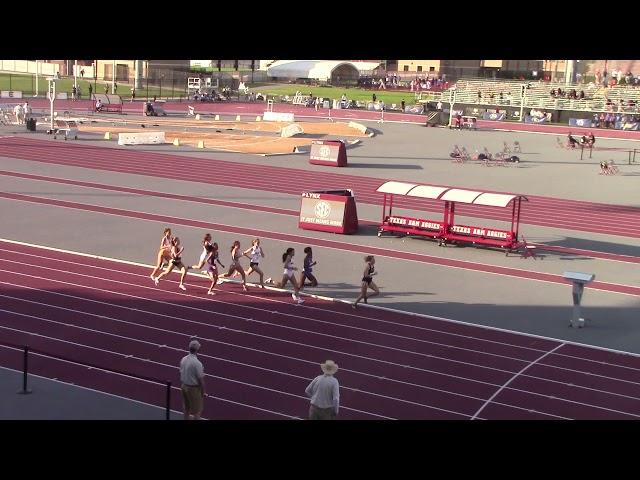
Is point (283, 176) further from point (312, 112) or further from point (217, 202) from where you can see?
point (312, 112)

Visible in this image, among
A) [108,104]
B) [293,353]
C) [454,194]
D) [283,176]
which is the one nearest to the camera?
[293,353]

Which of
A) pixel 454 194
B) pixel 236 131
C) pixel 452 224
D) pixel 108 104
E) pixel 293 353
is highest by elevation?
pixel 108 104

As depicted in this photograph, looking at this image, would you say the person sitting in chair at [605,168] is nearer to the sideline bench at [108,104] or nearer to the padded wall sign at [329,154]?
the padded wall sign at [329,154]

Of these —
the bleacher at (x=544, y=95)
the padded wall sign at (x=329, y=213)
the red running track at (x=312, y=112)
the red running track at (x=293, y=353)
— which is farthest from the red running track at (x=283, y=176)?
the bleacher at (x=544, y=95)

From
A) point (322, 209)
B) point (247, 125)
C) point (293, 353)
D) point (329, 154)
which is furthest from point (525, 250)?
point (247, 125)

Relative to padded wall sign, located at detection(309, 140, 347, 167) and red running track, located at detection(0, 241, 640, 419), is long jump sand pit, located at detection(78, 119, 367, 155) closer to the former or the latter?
padded wall sign, located at detection(309, 140, 347, 167)

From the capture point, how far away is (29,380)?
1330cm

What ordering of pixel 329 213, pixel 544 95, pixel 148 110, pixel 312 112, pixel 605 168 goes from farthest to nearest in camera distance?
pixel 312 112 → pixel 544 95 → pixel 148 110 → pixel 605 168 → pixel 329 213

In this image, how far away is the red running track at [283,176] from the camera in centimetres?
Result: 2934

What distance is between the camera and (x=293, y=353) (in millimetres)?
14992

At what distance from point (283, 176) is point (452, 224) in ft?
41.1

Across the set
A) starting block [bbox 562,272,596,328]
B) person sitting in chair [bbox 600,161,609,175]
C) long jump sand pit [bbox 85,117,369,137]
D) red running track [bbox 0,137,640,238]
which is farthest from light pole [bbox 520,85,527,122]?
starting block [bbox 562,272,596,328]
